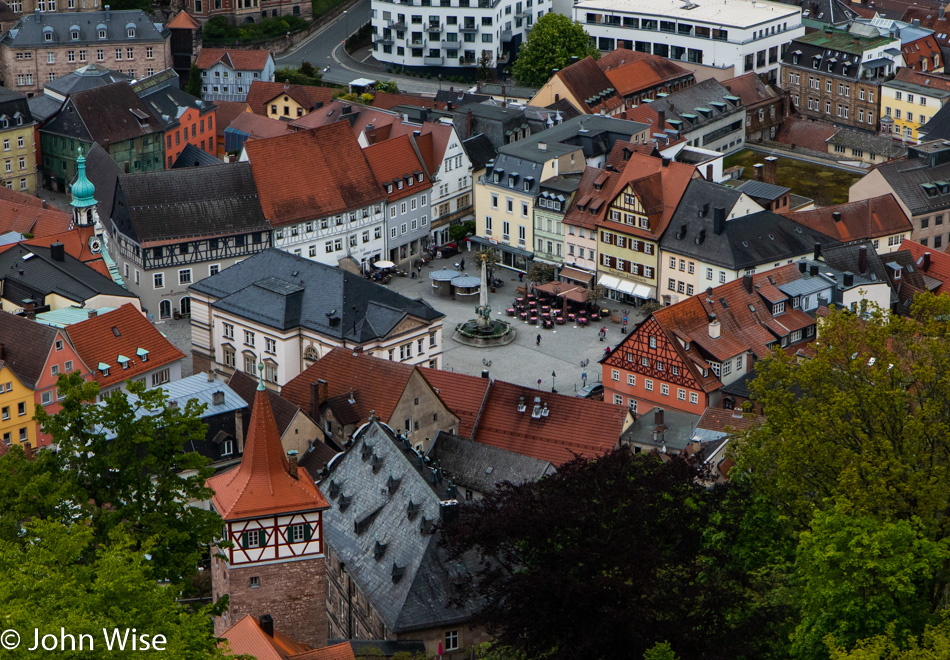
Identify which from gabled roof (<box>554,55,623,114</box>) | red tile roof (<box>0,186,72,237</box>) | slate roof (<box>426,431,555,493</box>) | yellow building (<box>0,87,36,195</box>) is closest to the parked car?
slate roof (<box>426,431,555,493</box>)

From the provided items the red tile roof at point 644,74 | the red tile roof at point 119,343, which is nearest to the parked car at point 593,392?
the red tile roof at point 119,343

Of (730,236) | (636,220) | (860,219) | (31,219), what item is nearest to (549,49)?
(636,220)

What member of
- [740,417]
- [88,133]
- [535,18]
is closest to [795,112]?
[535,18]

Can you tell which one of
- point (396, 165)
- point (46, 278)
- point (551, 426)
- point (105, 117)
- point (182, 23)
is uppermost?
point (182, 23)

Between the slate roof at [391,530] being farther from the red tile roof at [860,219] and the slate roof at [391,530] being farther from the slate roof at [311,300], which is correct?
the red tile roof at [860,219]

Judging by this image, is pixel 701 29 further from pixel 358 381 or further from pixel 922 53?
pixel 358 381

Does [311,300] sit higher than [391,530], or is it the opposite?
[311,300]

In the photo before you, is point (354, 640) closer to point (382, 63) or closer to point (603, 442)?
point (603, 442)
